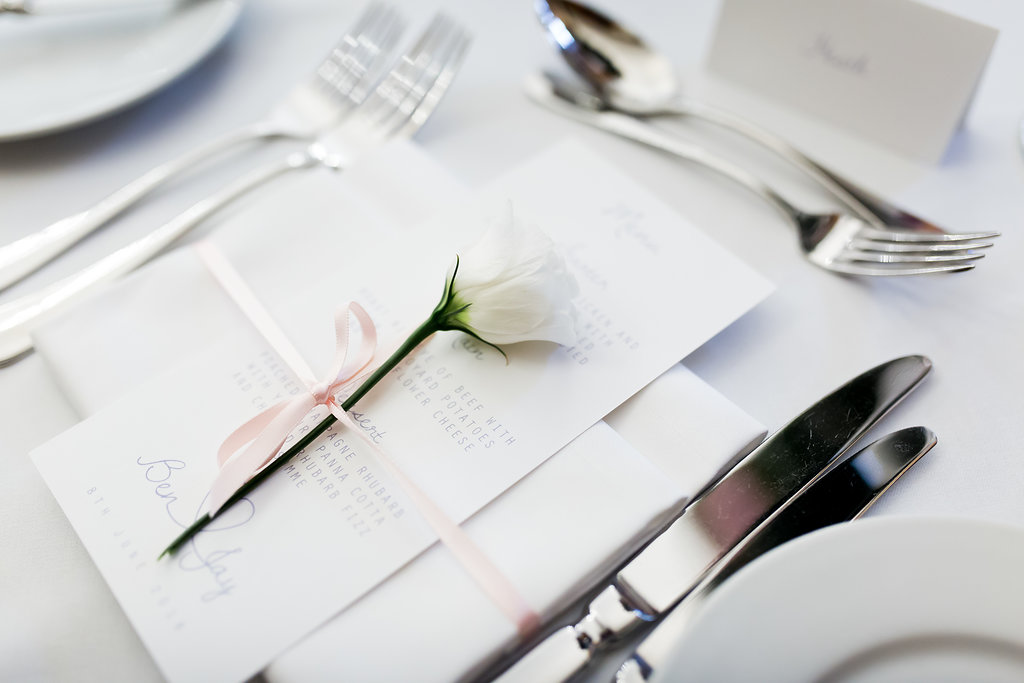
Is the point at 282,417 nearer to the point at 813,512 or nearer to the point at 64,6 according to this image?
the point at 813,512

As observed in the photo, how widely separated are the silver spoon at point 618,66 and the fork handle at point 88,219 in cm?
35

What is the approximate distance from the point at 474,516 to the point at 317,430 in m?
0.11

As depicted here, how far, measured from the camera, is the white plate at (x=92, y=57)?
68 centimetres

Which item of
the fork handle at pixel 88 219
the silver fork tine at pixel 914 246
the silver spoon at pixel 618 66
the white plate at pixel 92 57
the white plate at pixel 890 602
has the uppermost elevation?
the white plate at pixel 92 57

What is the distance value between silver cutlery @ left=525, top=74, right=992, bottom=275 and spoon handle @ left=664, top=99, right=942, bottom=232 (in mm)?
12

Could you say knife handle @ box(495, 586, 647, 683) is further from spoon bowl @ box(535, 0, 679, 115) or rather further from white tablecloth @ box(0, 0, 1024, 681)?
spoon bowl @ box(535, 0, 679, 115)

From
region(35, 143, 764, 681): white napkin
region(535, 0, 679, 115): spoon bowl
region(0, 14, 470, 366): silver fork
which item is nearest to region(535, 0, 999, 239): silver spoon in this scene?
region(535, 0, 679, 115): spoon bowl

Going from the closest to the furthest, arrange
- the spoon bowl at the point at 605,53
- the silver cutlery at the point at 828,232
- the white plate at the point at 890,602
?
the white plate at the point at 890,602
the silver cutlery at the point at 828,232
the spoon bowl at the point at 605,53

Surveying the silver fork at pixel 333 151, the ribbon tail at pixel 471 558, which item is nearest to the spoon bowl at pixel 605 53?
the silver fork at pixel 333 151

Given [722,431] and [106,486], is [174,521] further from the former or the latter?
[722,431]

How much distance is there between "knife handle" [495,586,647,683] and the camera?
1.28ft

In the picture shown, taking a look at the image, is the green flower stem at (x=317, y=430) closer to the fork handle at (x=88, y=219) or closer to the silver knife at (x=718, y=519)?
the silver knife at (x=718, y=519)

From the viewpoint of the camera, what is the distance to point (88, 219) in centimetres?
64

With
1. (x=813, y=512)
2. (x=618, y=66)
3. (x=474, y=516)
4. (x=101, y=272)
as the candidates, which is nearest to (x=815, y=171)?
(x=618, y=66)
